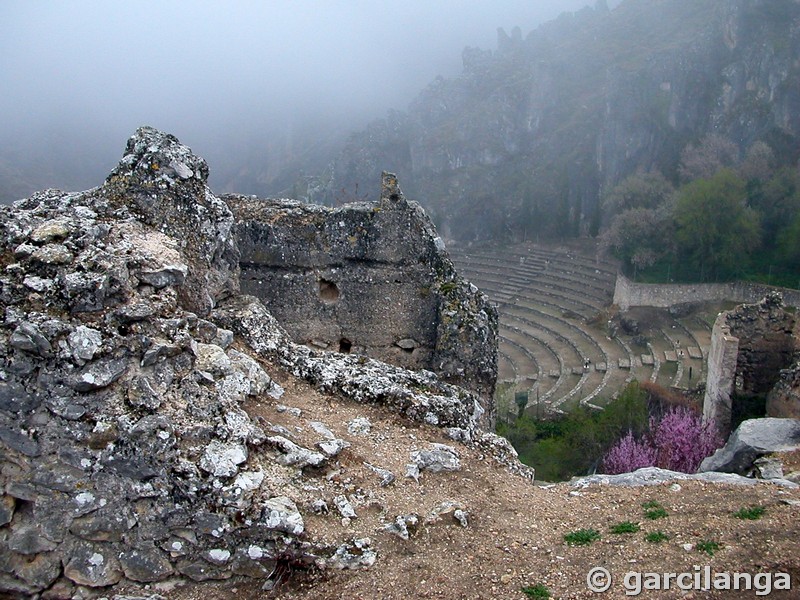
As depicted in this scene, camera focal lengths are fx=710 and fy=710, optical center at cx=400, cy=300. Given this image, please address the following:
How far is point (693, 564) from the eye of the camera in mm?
4887

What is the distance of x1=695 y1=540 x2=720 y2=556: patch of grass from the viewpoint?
501cm

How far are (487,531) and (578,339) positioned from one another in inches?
1128

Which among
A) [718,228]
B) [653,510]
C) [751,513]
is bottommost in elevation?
[718,228]

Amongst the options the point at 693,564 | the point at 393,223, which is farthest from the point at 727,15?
the point at 693,564

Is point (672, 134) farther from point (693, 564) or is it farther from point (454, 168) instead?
point (693, 564)

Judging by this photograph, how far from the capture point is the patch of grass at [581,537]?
5.23m

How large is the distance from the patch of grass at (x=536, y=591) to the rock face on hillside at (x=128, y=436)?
1104mm

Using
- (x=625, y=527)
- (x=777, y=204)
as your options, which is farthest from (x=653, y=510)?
(x=777, y=204)

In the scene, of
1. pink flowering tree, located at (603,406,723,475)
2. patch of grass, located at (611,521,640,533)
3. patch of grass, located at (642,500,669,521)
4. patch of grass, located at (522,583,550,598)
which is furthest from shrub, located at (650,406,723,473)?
patch of grass, located at (522,583,550,598)

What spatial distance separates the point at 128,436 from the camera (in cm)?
479

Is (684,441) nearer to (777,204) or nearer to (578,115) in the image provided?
(777,204)

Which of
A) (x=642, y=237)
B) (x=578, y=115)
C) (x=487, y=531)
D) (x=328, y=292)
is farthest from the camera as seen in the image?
(x=578, y=115)

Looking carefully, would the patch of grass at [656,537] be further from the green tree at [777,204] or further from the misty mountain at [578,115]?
the misty mountain at [578,115]

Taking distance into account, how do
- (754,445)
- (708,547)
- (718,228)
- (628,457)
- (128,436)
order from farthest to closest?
1. (718,228)
2. (628,457)
3. (754,445)
4. (708,547)
5. (128,436)
